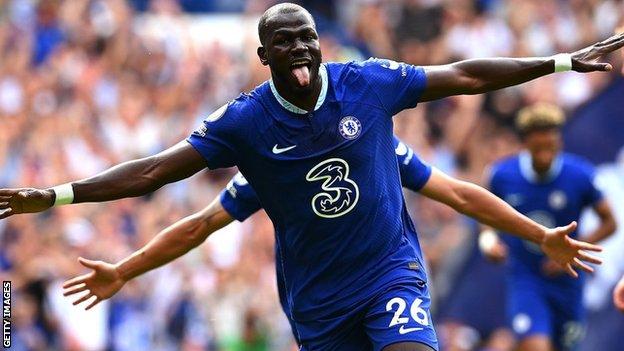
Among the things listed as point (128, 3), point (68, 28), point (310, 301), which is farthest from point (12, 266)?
point (310, 301)

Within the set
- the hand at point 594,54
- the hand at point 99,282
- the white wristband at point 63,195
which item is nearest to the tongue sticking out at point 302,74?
the white wristband at point 63,195

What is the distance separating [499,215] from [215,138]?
81.8 inches

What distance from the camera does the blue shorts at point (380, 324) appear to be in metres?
8.34

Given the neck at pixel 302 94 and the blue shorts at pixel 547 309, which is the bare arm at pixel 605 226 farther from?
the neck at pixel 302 94

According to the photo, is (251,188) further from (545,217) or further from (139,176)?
(545,217)

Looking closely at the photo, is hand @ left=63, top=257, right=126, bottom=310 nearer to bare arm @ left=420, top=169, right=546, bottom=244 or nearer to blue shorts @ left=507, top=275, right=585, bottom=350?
bare arm @ left=420, top=169, right=546, bottom=244

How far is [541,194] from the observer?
13.1m

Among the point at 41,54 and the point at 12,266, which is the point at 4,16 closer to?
the point at 41,54

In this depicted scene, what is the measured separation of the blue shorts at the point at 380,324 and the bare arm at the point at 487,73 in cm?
114

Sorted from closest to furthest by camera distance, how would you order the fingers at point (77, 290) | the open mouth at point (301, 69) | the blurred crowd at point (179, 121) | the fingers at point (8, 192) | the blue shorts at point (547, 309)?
the fingers at point (8, 192)
the open mouth at point (301, 69)
the fingers at point (77, 290)
the blue shorts at point (547, 309)
the blurred crowd at point (179, 121)

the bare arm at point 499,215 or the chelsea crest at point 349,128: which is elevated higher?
the chelsea crest at point 349,128

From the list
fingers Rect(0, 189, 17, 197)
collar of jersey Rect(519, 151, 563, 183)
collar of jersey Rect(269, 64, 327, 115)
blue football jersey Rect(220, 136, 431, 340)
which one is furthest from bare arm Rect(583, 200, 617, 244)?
fingers Rect(0, 189, 17, 197)

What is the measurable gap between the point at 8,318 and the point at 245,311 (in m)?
5.53

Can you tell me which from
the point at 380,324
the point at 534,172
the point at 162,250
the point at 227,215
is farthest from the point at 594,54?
Answer: the point at 534,172
